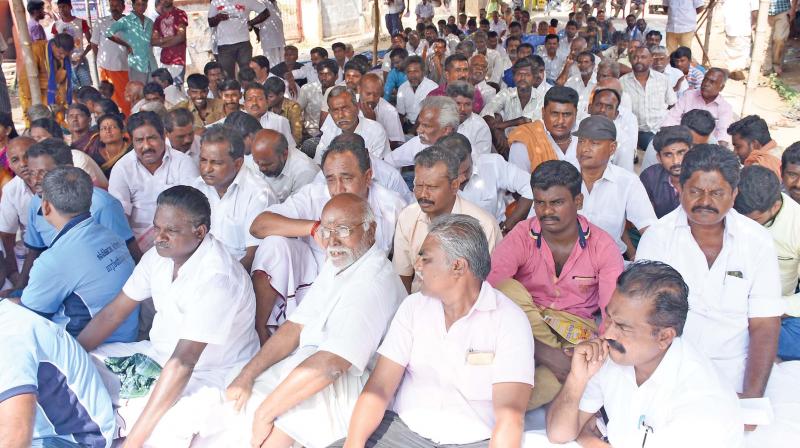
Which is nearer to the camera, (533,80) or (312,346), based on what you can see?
(312,346)

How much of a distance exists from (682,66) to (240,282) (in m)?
6.97

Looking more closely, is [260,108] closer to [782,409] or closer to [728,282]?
[728,282]

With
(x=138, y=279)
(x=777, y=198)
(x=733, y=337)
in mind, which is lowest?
(x=733, y=337)

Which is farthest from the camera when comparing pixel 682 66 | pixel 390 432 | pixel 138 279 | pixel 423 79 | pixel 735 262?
pixel 682 66

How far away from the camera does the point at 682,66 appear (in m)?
7.85

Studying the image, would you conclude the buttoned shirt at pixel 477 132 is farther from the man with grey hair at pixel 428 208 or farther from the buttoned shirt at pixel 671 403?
the buttoned shirt at pixel 671 403

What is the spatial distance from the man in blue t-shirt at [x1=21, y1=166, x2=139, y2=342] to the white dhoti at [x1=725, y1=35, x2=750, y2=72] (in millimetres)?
11202

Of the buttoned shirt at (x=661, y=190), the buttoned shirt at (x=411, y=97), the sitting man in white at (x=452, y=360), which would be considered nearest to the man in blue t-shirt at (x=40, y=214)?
the sitting man in white at (x=452, y=360)

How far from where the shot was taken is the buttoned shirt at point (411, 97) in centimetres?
692

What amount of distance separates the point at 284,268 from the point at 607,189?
178cm

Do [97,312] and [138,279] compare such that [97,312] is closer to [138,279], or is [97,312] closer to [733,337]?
[138,279]

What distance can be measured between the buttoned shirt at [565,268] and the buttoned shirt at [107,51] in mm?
6890

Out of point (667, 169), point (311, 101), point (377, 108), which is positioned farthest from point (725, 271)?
point (311, 101)

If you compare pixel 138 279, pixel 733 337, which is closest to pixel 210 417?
pixel 138 279
